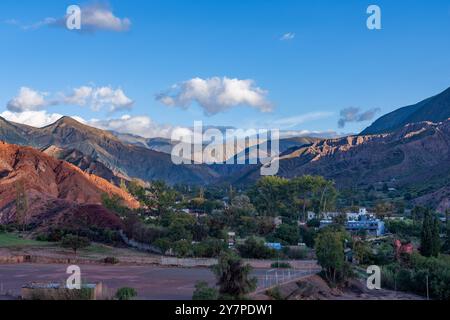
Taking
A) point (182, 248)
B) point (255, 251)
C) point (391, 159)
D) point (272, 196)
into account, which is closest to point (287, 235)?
point (255, 251)

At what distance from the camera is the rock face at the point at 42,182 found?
A: 3278 inches

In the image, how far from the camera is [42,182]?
98750mm

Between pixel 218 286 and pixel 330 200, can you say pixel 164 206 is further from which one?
pixel 218 286

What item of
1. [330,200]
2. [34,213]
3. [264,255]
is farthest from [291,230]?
[34,213]

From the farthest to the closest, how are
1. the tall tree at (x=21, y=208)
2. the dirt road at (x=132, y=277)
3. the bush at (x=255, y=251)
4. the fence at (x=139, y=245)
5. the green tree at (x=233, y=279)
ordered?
the tall tree at (x=21, y=208), the fence at (x=139, y=245), the bush at (x=255, y=251), the dirt road at (x=132, y=277), the green tree at (x=233, y=279)

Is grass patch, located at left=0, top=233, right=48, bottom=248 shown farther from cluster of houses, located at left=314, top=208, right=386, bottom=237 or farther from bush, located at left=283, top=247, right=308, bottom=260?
cluster of houses, located at left=314, top=208, right=386, bottom=237

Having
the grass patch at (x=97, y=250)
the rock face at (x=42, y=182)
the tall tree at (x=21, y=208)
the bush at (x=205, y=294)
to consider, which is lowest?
the grass patch at (x=97, y=250)

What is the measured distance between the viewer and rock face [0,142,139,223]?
8325 cm

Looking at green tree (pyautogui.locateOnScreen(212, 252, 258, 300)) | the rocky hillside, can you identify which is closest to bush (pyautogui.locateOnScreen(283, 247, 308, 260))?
green tree (pyautogui.locateOnScreen(212, 252, 258, 300))

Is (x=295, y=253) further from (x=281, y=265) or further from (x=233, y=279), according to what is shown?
(x=233, y=279)

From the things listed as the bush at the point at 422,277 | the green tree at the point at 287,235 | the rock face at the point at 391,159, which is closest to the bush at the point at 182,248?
the green tree at the point at 287,235

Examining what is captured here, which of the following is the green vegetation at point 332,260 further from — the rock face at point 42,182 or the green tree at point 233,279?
the rock face at point 42,182

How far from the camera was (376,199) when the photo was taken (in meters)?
124
